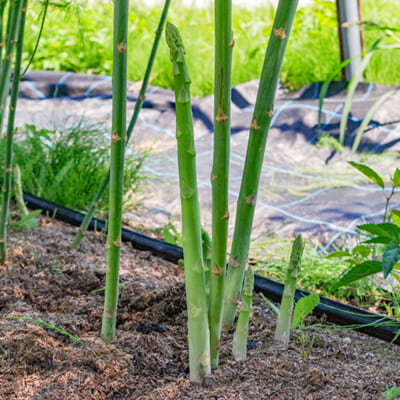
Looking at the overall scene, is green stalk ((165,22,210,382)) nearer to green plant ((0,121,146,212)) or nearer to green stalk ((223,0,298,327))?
green stalk ((223,0,298,327))

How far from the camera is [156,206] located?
2895mm

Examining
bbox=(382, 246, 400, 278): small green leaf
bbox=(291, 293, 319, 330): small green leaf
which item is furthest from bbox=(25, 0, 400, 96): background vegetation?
bbox=(382, 246, 400, 278): small green leaf

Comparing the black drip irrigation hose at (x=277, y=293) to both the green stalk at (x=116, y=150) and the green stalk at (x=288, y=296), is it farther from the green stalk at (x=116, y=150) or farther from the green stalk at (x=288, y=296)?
the green stalk at (x=116, y=150)

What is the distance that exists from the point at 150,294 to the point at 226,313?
262mm

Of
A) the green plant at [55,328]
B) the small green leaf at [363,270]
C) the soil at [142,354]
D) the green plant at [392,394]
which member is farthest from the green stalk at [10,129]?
the green plant at [392,394]

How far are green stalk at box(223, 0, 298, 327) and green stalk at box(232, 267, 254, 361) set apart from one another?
0.18 feet

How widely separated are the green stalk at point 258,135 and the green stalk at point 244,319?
53 millimetres

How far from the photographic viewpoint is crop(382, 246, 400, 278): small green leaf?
81cm

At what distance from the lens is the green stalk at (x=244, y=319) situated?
1034 millimetres

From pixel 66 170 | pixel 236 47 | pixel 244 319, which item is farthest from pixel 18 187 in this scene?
pixel 236 47

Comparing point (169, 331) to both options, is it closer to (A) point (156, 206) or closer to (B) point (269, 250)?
(B) point (269, 250)

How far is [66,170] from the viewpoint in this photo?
243 centimetres

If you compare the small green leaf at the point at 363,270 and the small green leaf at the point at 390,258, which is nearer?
the small green leaf at the point at 390,258

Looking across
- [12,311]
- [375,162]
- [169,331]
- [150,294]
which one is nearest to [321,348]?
[169,331]
